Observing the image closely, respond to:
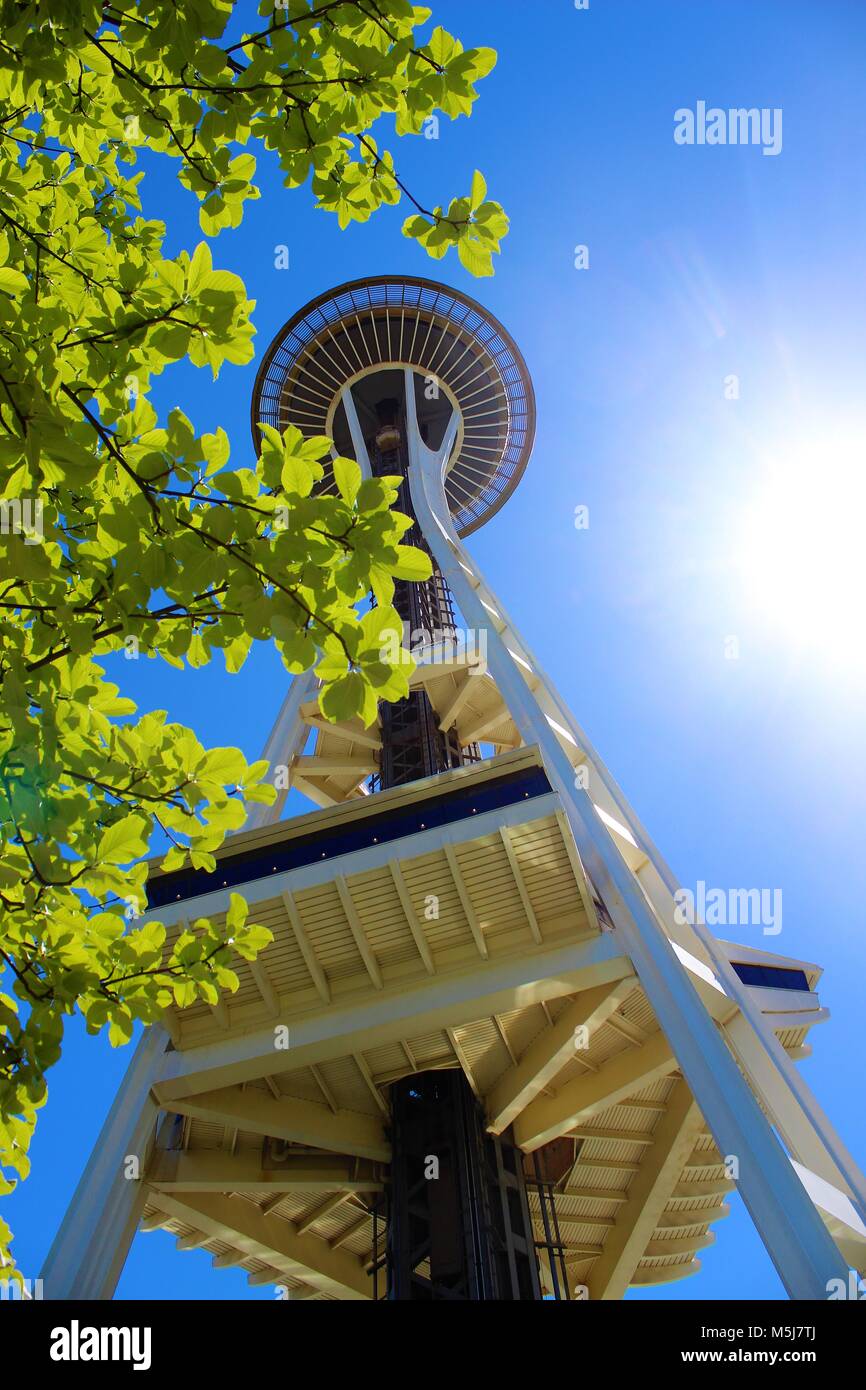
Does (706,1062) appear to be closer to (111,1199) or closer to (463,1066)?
(463,1066)

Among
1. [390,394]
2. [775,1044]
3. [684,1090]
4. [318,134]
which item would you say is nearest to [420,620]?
[390,394]

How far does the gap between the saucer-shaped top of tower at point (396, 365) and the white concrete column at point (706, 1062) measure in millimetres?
19432

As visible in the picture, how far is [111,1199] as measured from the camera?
10.4 metres

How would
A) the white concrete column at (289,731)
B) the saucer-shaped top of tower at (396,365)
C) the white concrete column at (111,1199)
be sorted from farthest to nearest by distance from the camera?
the saucer-shaped top of tower at (396,365)
the white concrete column at (289,731)
the white concrete column at (111,1199)

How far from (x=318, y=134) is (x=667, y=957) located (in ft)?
29.1

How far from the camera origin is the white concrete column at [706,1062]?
7516 millimetres

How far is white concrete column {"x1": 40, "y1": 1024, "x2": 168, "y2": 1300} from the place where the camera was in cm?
961

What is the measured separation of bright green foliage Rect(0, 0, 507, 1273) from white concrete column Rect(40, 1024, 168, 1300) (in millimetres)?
6537

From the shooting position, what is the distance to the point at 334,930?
1177 cm
